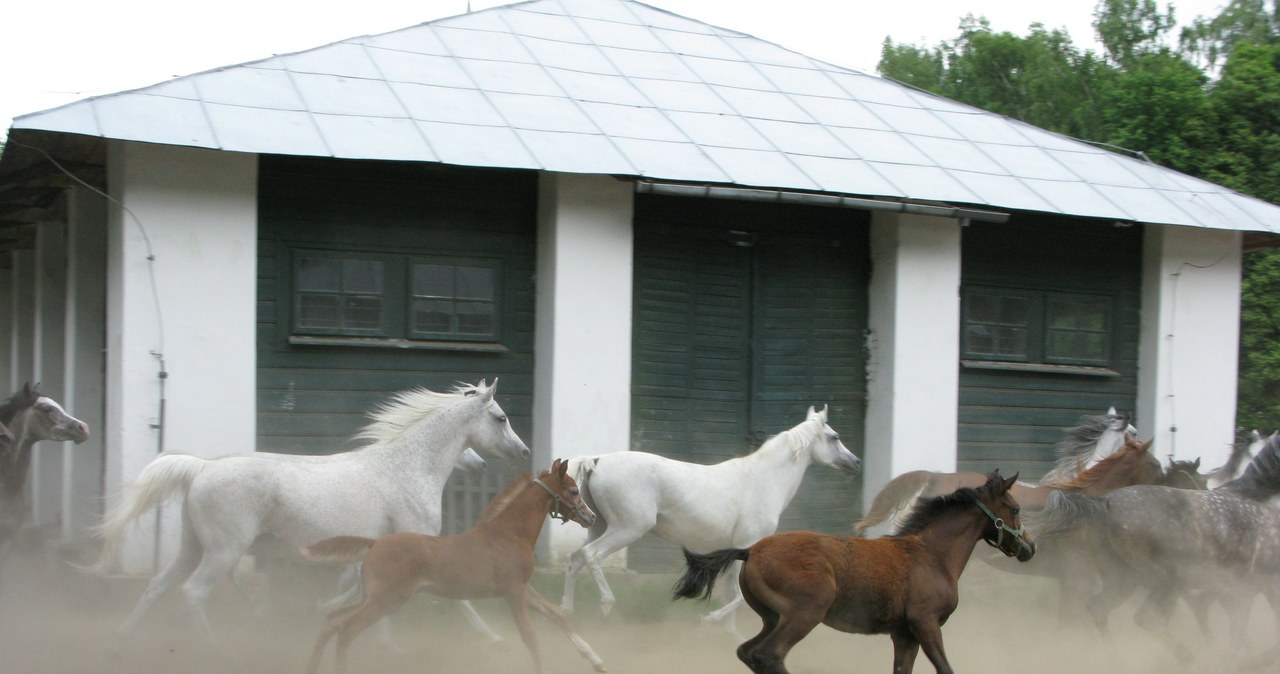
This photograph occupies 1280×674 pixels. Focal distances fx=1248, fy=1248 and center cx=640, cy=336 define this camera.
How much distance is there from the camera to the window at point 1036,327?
40.7ft

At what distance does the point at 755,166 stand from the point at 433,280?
301 cm

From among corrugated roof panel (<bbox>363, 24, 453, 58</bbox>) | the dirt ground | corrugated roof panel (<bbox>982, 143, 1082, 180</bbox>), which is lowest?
the dirt ground

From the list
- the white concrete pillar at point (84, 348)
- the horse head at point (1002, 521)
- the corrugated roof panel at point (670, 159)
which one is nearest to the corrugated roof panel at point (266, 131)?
the corrugated roof panel at point (670, 159)

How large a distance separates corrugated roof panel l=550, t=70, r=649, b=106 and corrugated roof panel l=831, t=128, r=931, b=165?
81.0 inches

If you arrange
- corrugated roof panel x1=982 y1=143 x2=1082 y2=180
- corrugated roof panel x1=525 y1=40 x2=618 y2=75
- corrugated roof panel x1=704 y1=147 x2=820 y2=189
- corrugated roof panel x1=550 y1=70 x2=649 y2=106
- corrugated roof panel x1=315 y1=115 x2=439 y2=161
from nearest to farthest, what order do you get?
corrugated roof panel x1=315 y1=115 x2=439 y2=161 → corrugated roof panel x1=704 y1=147 x2=820 y2=189 → corrugated roof panel x1=550 y1=70 x2=649 y2=106 → corrugated roof panel x1=525 y1=40 x2=618 y2=75 → corrugated roof panel x1=982 y1=143 x2=1082 y2=180

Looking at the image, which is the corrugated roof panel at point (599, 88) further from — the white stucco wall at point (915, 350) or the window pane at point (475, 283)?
the white stucco wall at point (915, 350)

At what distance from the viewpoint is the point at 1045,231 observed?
41.8 feet

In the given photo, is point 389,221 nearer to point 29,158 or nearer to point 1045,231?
point 29,158

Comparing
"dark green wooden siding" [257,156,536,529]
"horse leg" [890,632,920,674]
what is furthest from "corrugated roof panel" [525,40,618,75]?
"horse leg" [890,632,920,674]

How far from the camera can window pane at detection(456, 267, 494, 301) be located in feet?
34.7

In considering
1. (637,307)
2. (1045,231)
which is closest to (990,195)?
(1045,231)

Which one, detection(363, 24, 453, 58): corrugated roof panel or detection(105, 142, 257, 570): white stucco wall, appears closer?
detection(105, 142, 257, 570): white stucco wall

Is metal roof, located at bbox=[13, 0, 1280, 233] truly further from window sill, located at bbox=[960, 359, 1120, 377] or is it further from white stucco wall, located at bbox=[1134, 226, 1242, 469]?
window sill, located at bbox=[960, 359, 1120, 377]

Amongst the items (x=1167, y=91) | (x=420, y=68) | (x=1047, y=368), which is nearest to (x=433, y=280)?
(x=420, y=68)
